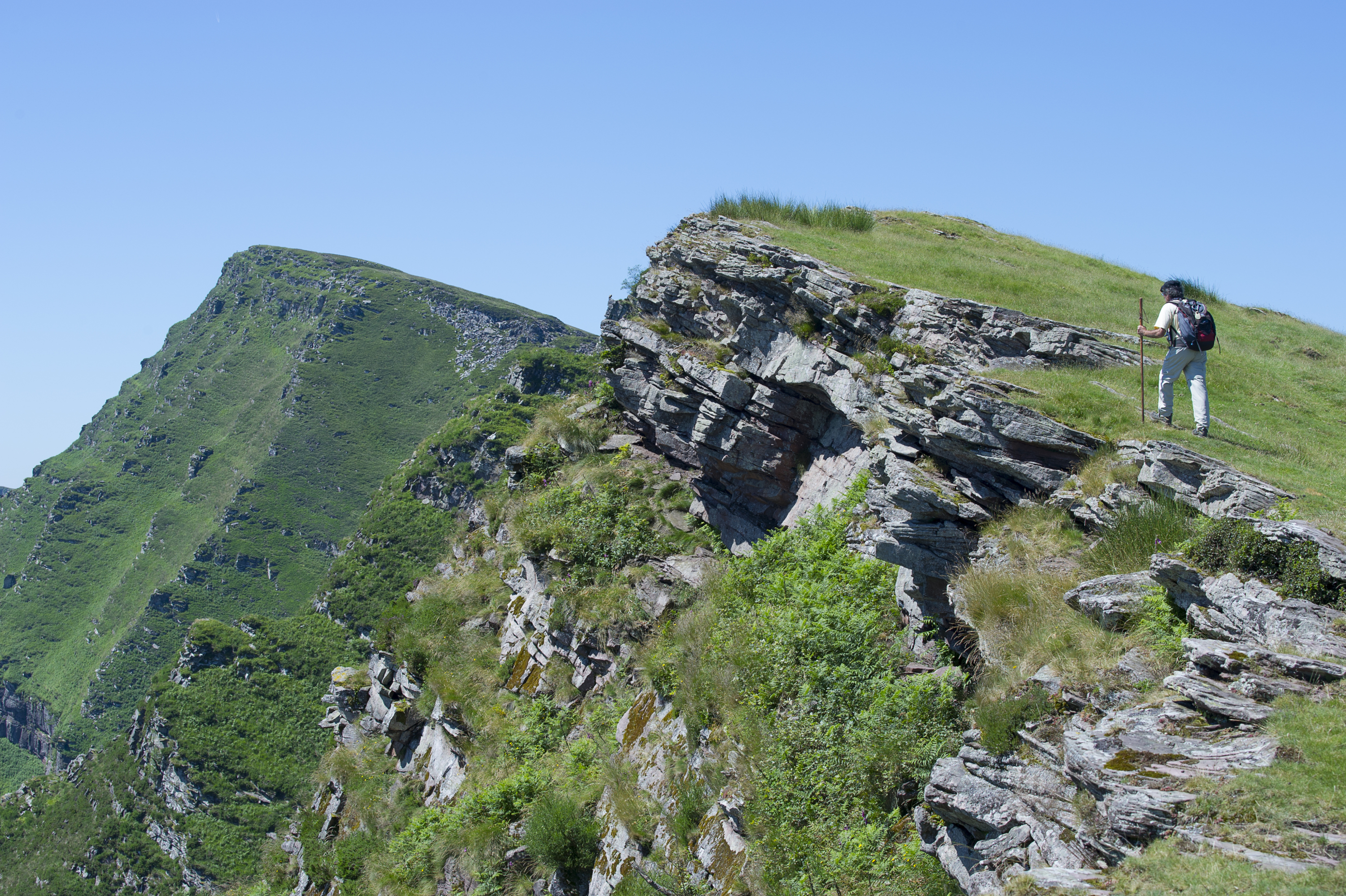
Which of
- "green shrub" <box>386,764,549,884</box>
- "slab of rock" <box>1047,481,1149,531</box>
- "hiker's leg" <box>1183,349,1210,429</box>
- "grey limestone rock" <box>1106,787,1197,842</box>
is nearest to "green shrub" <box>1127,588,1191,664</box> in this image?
"slab of rock" <box>1047,481,1149,531</box>

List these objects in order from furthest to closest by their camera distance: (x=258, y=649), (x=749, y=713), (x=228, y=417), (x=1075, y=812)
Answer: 1. (x=228, y=417)
2. (x=258, y=649)
3. (x=749, y=713)
4. (x=1075, y=812)

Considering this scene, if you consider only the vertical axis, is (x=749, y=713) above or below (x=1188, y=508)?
below

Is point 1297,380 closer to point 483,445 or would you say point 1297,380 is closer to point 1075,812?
point 1075,812

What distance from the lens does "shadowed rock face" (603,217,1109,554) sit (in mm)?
9703

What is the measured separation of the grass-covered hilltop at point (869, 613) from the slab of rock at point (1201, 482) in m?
0.04

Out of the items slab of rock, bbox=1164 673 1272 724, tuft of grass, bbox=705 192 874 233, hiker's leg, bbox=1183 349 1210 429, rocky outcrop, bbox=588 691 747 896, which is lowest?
rocky outcrop, bbox=588 691 747 896

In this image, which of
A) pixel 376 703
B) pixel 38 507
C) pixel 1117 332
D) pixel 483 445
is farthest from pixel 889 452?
pixel 38 507

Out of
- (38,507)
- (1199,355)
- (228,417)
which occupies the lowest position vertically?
(38,507)

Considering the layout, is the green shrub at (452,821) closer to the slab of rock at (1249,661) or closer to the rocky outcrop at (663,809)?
the rocky outcrop at (663,809)

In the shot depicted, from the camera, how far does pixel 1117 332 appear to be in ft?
41.6

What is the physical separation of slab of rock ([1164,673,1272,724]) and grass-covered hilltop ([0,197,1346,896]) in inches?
1.0

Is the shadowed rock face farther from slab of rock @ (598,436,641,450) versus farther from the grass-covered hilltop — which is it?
slab of rock @ (598,436,641,450)

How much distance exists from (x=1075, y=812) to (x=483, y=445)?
76958 millimetres

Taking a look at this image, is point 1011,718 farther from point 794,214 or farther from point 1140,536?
point 794,214
